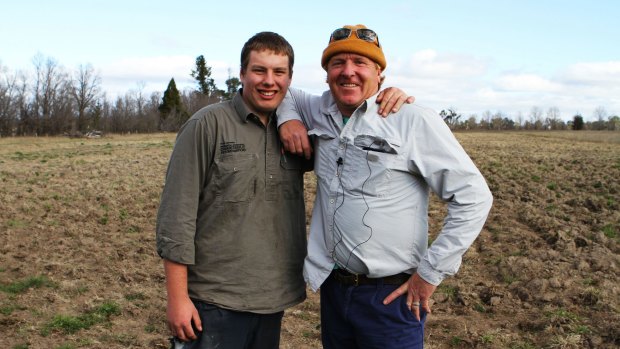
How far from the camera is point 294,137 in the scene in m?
2.62

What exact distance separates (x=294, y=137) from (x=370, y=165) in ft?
1.33

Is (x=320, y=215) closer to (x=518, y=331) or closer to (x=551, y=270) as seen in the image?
(x=518, y=331)

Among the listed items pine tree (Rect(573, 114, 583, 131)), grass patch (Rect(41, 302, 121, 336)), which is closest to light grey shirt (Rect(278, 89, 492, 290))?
grass patch (Rect(41, 302, 121, 336))

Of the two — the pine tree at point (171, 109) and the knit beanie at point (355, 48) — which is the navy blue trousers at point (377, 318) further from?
the pine tree at point (171, 109)

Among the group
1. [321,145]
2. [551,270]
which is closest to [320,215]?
[321,145]

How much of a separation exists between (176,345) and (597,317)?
174 inches

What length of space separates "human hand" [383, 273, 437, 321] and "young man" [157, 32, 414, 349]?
1.92 feet

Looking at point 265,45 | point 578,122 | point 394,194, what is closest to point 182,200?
point 265,45

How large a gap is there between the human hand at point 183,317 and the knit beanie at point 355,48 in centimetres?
133

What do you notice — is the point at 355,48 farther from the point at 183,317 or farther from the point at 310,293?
the point at 310,293

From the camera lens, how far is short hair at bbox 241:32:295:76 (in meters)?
2.57

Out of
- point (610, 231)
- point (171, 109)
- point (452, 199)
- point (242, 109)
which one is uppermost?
point (171, 109)

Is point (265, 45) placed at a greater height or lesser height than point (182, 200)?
greater

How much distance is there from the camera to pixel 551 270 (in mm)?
6734
